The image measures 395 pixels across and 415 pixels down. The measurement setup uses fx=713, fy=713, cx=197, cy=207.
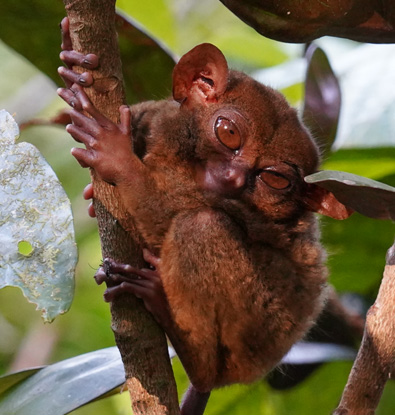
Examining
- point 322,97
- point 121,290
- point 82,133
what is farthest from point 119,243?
point 322,97

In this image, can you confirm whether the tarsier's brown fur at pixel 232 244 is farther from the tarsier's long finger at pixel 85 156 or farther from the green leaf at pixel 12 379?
the green leaf at pixel 12 379

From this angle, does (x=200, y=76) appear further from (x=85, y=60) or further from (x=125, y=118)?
(x=85, y=60)

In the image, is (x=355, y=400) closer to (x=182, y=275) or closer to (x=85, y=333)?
(x=182, y=275)

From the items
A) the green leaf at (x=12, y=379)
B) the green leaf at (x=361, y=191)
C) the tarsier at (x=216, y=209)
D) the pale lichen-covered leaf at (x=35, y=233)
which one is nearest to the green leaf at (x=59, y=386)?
the green leaf at (x=12, y=379)

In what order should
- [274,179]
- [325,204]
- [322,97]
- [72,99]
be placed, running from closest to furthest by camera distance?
1. [72,99]
2. [325,204]
3. [274,179]
4. [322,97]

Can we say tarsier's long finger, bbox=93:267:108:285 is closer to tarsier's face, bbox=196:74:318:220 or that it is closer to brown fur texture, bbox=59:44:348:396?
brown fur texture, bbox=59:44:348:396

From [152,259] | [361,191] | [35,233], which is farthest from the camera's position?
[152,259]
